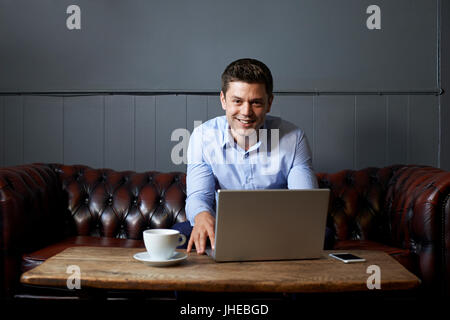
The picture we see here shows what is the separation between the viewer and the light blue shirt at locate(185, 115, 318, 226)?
1.79 m

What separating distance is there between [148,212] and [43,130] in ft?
3.46

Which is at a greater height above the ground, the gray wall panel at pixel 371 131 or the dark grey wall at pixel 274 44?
the dark grey wall at pixel 274 44

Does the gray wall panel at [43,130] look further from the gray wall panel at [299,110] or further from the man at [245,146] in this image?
the gray wall panel at [299,110]

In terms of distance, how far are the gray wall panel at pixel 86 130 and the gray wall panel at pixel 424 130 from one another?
2035 mm

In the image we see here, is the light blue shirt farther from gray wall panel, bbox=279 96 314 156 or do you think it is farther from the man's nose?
gray wall panel, bbox=279 96 314 156

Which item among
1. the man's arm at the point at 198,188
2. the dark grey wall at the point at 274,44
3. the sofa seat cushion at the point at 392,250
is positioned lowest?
the sofa seat cushion at the point at 392,250

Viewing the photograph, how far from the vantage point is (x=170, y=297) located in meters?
1.74

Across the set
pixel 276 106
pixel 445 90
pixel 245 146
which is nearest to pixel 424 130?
pixel 445 90

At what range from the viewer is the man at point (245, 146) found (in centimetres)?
167

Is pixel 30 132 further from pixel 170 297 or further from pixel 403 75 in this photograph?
pixel 403 75

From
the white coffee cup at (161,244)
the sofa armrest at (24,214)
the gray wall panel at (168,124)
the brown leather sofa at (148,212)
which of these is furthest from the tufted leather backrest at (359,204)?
the sofa armrest at (24,214)

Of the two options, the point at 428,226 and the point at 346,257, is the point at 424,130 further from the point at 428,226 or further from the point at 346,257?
the point at 346,257

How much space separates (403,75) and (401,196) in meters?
1.02

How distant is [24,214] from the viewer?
6.19 feet
